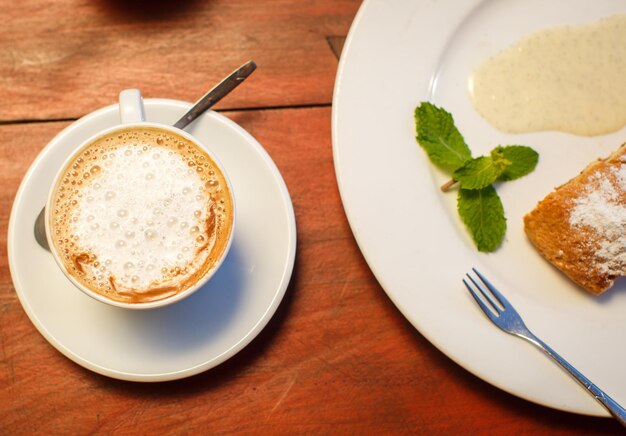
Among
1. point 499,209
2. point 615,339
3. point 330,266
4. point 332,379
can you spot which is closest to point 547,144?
point 499,209

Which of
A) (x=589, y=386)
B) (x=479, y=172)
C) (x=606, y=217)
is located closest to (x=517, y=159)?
(x=479, y=172)

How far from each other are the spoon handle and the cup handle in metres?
0.10

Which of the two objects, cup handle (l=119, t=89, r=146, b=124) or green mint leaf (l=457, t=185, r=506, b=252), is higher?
cup handle (l=119, t=89, r=146, b=124)

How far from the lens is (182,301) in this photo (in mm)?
1111

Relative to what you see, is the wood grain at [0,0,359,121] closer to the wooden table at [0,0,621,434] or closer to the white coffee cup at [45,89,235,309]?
the wooden table at [0,0,621,434]

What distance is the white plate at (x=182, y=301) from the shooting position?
1.07 metres

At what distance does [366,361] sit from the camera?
1.23 m

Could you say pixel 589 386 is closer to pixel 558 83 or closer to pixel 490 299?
pixel 490 299

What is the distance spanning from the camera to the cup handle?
102 cm

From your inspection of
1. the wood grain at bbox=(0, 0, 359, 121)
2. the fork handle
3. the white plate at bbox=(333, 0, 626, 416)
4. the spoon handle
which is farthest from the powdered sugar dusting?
the spoon handle

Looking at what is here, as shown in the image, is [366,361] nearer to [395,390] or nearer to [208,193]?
[395,390]

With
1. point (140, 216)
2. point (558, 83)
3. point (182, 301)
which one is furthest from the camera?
point (558, 83)

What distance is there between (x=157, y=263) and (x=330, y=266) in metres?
0.41

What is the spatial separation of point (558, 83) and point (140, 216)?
995 mm
